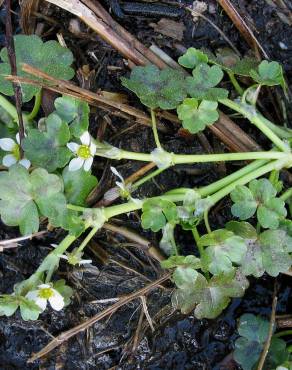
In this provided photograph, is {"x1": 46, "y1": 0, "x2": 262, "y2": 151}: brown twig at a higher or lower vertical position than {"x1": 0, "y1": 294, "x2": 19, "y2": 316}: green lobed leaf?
higher

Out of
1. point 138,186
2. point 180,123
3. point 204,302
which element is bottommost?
point 204,302

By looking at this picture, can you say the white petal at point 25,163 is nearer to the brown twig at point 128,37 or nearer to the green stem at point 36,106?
the green stem at point 36,106

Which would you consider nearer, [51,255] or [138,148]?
[51,255]

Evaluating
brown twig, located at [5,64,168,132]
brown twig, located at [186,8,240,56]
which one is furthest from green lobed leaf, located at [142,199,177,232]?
brown twig, located at [186,8,240,56]

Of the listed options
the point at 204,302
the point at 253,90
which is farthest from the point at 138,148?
the point at 204,302

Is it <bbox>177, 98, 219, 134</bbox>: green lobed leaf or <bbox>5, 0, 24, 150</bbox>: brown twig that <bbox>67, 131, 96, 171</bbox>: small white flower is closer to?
<bbox>5, 0, 24, 150</bbox>: brown twig

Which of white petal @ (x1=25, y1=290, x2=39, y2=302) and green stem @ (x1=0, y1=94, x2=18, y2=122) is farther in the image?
green stem @ (x1=0, y1=94, x2=18, y2=122)

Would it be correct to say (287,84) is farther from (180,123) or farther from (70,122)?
(70,122)
